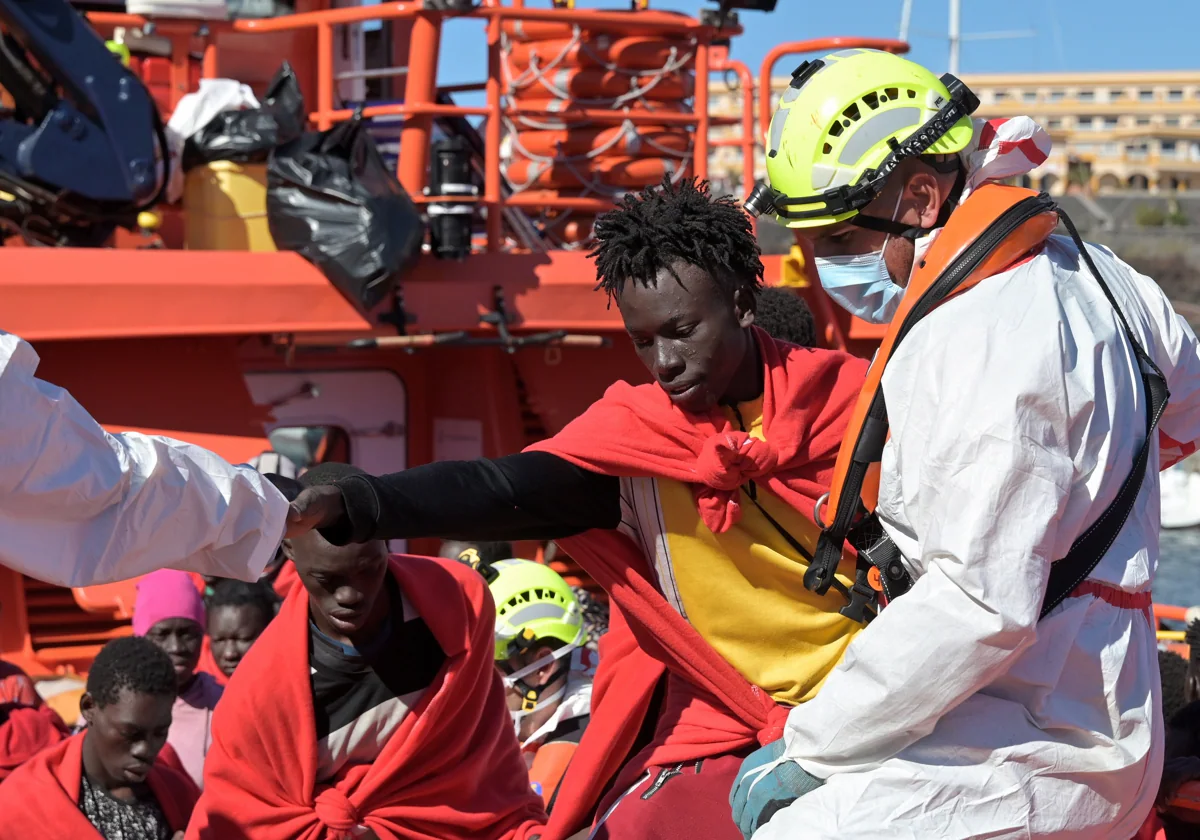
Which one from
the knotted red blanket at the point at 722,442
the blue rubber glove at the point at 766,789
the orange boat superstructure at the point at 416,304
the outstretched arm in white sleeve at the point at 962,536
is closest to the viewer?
the outstretched arm in white sleeve at the point at 962,536

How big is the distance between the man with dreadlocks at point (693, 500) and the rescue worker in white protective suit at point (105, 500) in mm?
290

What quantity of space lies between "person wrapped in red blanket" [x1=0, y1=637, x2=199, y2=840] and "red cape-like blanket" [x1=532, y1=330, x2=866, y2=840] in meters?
1.60

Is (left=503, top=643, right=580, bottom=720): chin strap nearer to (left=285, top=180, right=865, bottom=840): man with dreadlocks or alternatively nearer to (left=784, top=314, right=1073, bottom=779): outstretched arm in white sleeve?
(left=285, top=180, right=865, bottom=840): man with dreadlocks

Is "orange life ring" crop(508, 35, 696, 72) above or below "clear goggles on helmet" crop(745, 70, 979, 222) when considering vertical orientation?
below

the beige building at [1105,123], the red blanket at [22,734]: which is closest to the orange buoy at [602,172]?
the red blanket at [22,734]

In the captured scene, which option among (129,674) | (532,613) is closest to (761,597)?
(129,674)

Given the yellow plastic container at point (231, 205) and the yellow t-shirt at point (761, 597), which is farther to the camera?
the yellow plastic container at point (231, 205)

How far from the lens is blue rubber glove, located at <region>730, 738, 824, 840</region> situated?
2385 millimetres

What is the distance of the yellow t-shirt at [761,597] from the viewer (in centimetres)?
292

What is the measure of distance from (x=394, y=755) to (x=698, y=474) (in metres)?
1.29

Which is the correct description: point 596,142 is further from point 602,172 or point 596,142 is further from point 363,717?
point 363,717

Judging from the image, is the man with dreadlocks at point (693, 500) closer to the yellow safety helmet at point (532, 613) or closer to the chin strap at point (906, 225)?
the chin strap at point (906, 225)

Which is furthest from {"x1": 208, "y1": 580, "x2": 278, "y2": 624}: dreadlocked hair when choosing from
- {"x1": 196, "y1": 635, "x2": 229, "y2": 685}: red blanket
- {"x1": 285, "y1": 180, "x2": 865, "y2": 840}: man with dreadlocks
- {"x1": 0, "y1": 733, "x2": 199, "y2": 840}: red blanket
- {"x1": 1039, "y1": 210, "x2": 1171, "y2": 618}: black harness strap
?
{"x1": 1039, "y1": 210, "x2": 1171, "y2": 618}: black harness strap

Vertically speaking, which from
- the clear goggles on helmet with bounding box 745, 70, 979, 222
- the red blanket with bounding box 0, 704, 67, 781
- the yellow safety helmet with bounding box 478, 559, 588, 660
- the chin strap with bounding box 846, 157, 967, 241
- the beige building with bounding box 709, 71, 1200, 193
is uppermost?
the clear goggles on helmet with bounding box 745, 70, 979, 222
